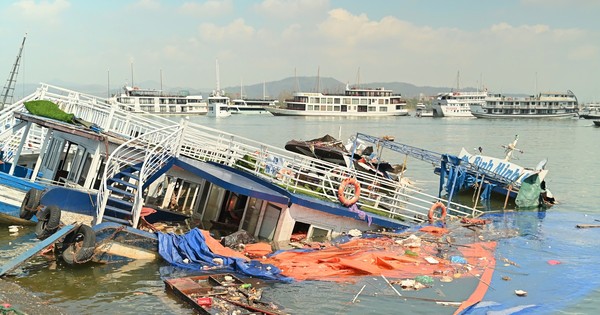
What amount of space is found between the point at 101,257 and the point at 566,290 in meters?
11.3

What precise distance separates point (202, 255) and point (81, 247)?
2830 millimetres

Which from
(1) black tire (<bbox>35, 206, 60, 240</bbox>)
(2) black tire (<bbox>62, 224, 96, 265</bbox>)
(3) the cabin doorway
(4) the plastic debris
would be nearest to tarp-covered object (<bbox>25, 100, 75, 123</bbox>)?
(1) black tire (<bbox>35, 206, 60, 240</bbox>)

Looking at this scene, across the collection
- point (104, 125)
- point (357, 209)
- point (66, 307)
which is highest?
point (104, 125)

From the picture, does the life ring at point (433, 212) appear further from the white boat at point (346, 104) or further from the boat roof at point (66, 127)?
the white boat at point (346, 104)

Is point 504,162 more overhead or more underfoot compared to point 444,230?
more overhead

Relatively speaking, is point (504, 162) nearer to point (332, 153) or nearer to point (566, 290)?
point (332, 153)

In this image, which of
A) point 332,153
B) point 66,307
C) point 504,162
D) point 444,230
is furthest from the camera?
point 332,153

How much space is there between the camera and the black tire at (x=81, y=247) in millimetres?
12758

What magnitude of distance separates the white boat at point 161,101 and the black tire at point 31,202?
119 metres

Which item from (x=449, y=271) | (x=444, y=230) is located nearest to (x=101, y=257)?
(x=449, y=271)

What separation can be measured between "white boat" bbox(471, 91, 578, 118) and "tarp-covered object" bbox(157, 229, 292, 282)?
12066 centimetres

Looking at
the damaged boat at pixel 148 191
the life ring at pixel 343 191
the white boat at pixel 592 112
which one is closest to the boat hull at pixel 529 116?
the white boat at pixel 592 112

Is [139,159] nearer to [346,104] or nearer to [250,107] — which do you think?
[346,104]

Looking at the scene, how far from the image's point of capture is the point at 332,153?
95.5 ft
